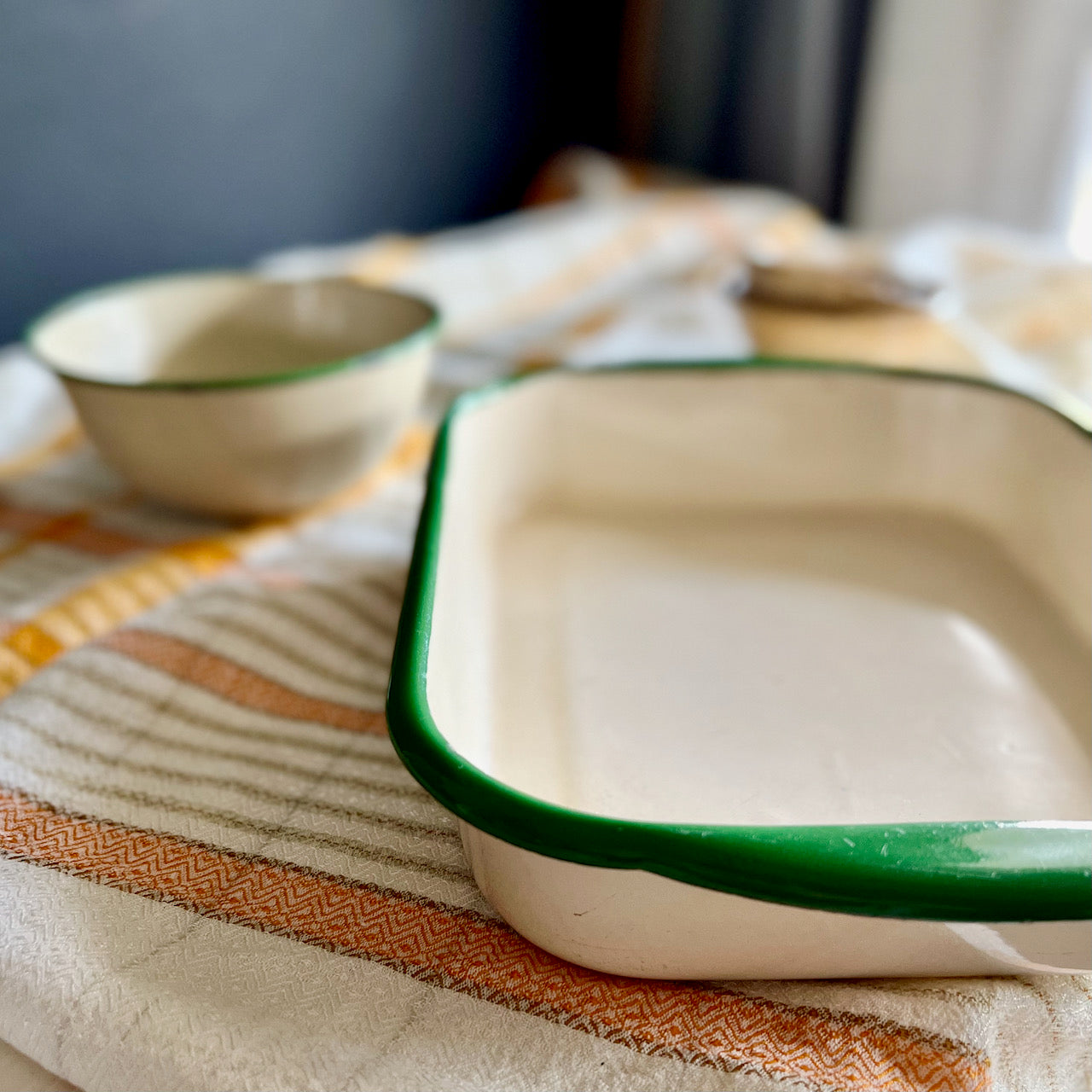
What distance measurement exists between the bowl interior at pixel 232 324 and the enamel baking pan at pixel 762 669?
0.15 m

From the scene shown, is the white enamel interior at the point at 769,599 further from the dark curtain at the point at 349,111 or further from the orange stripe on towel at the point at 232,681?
the dark curtain at the point at 349,111

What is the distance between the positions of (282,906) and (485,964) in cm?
7

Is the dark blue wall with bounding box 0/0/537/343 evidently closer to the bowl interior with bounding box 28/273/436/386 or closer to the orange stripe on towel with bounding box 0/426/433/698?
the bowl interior with bounding box 28/273/436/386

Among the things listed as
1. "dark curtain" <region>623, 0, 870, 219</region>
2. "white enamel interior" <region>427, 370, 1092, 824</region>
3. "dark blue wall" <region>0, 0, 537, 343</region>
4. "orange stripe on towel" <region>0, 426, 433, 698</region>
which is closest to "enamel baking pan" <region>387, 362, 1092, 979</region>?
"white enamel interior" <region>427, 370, 1092, 824</region>

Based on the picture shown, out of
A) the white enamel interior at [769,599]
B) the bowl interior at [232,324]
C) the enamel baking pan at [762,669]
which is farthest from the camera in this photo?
the bowl interior at [232,324]

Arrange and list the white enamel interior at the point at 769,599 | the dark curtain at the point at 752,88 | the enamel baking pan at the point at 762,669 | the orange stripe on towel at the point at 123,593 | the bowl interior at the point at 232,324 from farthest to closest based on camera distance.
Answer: the dark curtain at the point at 752,88 → the bowl interior at the point at 232,324 → the orange stripe on towel at the point at 123,593 → the white enamel interior at the point at 769,599 → the enamel baking pan at the point at 762,669

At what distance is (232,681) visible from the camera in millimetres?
458

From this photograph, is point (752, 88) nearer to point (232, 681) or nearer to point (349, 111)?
point (349, 111)

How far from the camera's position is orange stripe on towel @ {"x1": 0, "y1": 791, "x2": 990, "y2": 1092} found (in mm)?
281

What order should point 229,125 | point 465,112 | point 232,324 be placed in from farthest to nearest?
point 465,112 < point 229,125 < point 232,324

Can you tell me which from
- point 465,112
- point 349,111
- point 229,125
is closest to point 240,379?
point 229,125

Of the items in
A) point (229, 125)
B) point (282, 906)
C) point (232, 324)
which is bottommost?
point (282, 906)

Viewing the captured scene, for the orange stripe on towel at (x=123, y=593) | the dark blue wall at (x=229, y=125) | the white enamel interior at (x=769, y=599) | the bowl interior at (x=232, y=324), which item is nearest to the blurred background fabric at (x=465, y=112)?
the dark blue wall at (x=229, y=125)

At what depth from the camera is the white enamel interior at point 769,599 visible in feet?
1.21
